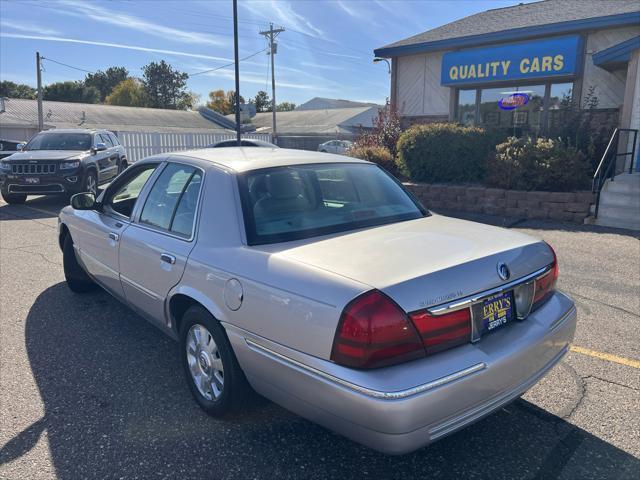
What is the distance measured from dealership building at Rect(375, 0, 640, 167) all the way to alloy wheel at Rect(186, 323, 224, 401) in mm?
12026

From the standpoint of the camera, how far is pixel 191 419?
10.2 feet

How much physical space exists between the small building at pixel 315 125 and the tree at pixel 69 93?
30817mm

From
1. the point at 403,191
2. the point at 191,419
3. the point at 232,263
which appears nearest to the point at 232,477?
the point at 191,419

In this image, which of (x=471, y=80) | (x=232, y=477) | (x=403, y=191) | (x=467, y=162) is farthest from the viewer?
(x=471, y=80)

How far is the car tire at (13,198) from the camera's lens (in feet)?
38.9

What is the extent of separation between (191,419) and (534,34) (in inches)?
574

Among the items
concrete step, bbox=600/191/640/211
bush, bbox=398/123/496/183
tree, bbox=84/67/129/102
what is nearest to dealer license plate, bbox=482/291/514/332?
concrete step, bbox=600/191/640/211

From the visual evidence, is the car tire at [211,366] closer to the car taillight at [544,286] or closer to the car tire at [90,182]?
the car taillight at [544,286]

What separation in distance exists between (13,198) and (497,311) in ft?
41.1

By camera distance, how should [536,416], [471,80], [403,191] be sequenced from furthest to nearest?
1. [471,80]
2. [403,191]
3. [536,416]

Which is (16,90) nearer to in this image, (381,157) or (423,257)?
(381,157)

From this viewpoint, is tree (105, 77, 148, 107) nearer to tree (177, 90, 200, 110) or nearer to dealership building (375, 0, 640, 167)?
tree (177, 90, 200, 110)

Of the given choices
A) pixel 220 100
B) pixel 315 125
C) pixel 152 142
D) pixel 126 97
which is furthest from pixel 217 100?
pixel 152 142

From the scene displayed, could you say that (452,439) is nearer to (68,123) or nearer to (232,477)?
(232,477)
